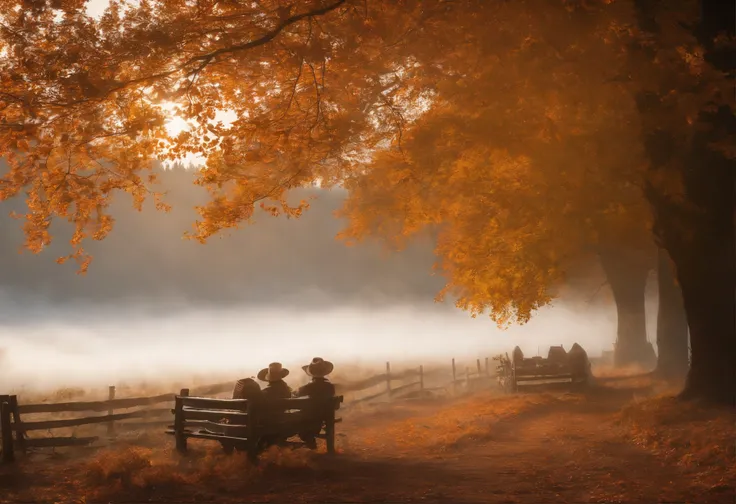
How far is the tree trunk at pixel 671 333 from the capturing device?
2416 cm

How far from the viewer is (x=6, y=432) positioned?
511 inches

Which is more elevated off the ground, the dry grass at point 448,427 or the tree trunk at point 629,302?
the tree trunk at point 629,302

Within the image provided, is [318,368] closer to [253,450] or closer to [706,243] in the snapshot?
[253,450]

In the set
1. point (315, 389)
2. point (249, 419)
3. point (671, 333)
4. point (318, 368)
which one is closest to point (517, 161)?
point (318, 368)

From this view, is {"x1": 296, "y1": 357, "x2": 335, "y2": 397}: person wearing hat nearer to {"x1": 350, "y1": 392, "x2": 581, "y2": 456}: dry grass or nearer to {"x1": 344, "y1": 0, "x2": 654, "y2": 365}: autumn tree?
{"x1": 350, "y1": 392, "x2": 581, "y2": 456}: dry grass

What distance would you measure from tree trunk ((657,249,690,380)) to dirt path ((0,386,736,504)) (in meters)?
9.74

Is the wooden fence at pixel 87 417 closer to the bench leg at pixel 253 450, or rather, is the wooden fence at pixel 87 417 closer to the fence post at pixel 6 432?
the fence post at pixel 6 432

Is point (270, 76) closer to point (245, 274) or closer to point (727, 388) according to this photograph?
point (727, 388)

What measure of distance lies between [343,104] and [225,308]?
119 meters

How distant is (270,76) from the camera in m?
13.1

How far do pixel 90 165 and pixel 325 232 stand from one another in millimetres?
136592

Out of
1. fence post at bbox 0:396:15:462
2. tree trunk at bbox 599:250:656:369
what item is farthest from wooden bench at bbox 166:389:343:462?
tree trunk at bbox 599:250:656:369

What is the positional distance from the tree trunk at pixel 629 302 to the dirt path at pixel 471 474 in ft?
49.8

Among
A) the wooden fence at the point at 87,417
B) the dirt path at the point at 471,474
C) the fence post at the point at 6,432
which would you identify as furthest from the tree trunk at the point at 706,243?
the fence post at the point at 6,432
